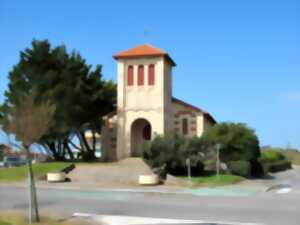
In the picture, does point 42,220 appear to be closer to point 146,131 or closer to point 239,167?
point 239,167

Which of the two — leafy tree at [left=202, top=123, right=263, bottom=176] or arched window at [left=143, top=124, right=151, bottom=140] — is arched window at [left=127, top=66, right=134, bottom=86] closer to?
arched window at [left=143, top=124, right=151, bottom=140]

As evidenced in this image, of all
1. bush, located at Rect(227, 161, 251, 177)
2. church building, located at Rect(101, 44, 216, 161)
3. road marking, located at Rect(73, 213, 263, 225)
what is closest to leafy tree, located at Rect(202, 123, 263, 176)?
bush, located at Rect(227, 161, 251, 177)

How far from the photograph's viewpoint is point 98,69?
46781 mm

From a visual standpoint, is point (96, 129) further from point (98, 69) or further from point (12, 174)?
point (12, 174)

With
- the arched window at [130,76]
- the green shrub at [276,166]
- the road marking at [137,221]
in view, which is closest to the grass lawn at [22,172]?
the arched window at [130,76]

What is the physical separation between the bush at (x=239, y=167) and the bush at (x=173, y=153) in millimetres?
4182

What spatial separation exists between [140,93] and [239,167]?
11.4m

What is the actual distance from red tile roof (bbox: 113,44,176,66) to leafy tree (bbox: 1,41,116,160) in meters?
3.53

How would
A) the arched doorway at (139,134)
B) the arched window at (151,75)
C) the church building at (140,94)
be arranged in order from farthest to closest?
1. the arched doorway at (139,134)
2. the arched window at (151,75)
3. the church building at (140,94)

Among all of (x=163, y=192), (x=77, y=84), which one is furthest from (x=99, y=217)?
(x=77, y=84)

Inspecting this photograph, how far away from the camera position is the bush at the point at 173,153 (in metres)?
33.2

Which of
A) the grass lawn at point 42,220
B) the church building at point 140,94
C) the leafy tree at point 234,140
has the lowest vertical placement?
the grass lawn at point 42,220

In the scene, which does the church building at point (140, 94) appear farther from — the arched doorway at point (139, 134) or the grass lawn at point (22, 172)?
the grass lawn at point (22, 172)

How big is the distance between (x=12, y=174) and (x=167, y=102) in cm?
1643
